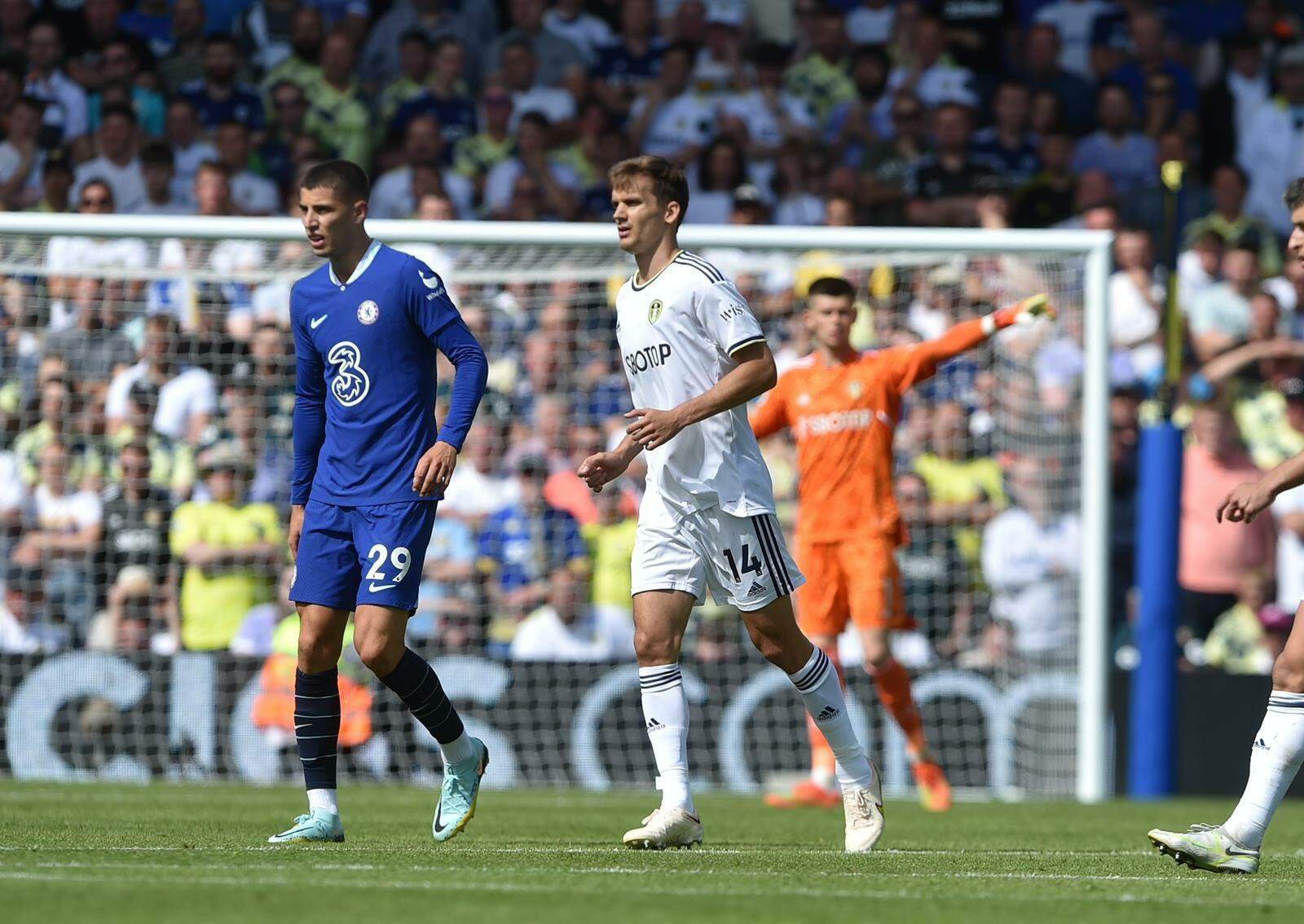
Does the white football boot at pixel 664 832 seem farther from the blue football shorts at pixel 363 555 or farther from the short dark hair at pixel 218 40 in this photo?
the short dark hair at pixel 218 40

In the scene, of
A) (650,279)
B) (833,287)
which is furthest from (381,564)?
(833,287)

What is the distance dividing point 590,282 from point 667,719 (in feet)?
22.2

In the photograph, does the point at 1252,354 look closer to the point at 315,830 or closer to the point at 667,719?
the point at 667,719

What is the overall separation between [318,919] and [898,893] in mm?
1741

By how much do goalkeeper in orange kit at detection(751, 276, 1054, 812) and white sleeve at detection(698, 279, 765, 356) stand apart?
2.97 m

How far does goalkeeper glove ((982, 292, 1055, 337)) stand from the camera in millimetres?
9172

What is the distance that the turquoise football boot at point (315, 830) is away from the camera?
6.76 m

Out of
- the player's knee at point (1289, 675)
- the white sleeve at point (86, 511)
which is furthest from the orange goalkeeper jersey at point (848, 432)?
the white sleeve at point (86, 511)

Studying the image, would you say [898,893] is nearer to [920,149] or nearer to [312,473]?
[312,473]

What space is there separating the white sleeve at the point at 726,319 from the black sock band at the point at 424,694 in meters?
1.60

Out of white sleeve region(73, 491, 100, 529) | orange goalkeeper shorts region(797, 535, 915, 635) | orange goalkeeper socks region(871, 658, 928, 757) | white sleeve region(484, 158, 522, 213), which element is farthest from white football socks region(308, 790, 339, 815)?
white sleeve region(484, 158, 522, 213)

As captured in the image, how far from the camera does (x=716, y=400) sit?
6.46 metres

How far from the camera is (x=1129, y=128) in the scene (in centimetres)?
1611

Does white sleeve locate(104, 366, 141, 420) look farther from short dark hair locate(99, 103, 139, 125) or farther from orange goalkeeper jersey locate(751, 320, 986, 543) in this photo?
orange goalkeeper jersey locate(751, 320, 986, 543)
